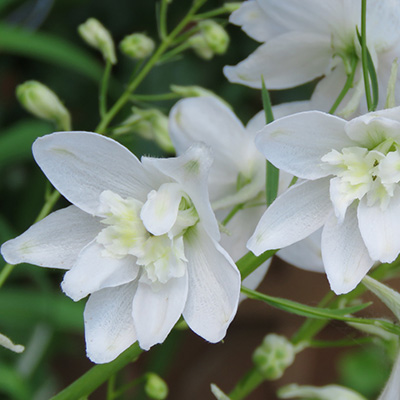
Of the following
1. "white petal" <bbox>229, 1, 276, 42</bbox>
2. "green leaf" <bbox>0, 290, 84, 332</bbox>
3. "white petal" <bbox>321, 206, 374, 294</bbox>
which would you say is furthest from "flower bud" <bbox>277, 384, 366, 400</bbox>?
"green leaf" <bbox>0, 290, 84, 332</bbox>

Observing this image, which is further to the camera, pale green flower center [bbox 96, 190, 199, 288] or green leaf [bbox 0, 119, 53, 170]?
green leaf [bbox 0, 119, 53, 170]

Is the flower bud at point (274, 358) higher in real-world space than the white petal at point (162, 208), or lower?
lower

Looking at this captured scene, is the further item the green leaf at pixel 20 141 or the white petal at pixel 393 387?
the green leaf at pixel 20 141

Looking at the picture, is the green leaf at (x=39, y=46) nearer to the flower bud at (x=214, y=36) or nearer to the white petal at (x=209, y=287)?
the flower bud at (x=214, y=36)

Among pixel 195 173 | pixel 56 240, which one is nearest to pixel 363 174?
pixel 195 173

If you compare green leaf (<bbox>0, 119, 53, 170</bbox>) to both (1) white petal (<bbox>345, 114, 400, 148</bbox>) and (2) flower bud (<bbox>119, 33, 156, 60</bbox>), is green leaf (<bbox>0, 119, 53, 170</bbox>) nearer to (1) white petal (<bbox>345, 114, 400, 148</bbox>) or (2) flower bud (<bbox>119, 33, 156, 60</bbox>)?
(2) flower bud (<bbox>119, 33, 156, 60</bbox>)

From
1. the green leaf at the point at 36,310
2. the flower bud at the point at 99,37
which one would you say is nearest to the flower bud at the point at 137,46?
the flower bud at the point at 99,37

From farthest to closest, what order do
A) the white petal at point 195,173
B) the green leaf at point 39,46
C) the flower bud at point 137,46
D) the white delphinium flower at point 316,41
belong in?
1. the green leaf at point 39,46
2. the flower bud at point 137,46
3. the white delphinium flower at point 316,41
4. the white petal at point 195,173
